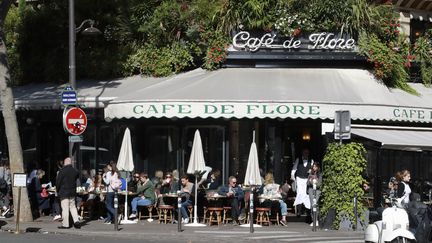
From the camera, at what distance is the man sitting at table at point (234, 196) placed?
22.6 meters

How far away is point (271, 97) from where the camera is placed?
22.9m

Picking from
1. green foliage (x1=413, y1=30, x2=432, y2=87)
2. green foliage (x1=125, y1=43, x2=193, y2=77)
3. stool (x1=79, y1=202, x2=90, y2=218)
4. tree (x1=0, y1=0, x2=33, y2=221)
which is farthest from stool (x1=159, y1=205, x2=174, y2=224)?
green foliage (x1=413, y1=30, x2=432, y2=87)

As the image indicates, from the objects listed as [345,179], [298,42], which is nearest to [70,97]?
[298,42]

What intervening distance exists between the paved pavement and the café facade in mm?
2698

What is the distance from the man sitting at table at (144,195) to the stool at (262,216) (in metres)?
3.01

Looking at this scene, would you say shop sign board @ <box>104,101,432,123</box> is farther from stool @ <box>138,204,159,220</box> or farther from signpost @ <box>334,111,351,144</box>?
stool @ <box>138,204,159,220</box>

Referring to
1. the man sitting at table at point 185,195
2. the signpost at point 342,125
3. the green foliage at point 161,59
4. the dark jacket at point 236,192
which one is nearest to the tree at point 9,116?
the man sitting at table at point 185,195

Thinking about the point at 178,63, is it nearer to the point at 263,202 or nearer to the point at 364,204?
the point at 263,202

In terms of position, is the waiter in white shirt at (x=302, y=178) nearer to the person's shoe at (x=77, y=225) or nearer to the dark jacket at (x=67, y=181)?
the person's shoe at (x=77, y=225)

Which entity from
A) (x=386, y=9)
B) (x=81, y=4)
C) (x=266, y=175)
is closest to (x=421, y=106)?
(x=386, y=9)

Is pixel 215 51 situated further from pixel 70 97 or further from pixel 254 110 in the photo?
pixel 70 97

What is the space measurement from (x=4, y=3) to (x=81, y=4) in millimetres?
5783

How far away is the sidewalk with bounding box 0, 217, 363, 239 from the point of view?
2034 cm

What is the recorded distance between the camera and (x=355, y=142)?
2158 centimetres
